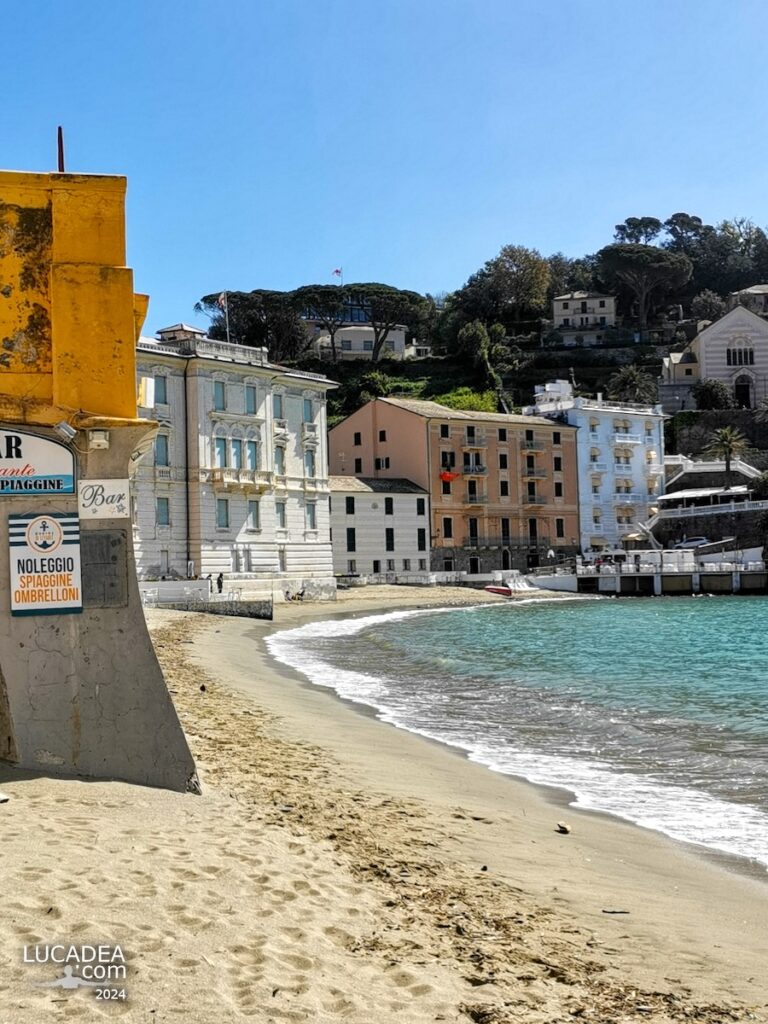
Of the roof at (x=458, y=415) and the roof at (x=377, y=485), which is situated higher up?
the roof at (x=458, y=415)

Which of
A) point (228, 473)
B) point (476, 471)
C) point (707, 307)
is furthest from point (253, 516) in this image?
point (707, 307)

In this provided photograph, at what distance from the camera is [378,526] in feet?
216

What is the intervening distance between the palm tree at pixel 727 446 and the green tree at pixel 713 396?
15.3 feet

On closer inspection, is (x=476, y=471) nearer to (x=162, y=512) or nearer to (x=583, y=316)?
(x=162, y=512)

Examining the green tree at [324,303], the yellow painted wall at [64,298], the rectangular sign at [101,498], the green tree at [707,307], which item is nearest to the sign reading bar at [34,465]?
the rectangular sign at [101,498]

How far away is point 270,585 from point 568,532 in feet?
97.1

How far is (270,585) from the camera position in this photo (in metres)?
53.4

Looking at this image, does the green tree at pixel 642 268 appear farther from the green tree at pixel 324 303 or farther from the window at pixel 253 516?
the window at pixel 253 516

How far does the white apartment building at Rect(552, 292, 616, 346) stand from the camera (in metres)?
116

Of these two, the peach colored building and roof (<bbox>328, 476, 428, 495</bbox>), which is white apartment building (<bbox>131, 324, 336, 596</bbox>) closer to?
roof (<bbox>328, 476, 428, 495</bbox>)

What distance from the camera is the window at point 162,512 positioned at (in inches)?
1961

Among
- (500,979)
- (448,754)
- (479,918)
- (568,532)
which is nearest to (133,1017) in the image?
(500,979)

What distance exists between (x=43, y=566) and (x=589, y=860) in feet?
16.0

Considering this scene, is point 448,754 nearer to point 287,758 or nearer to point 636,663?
point 287,758
